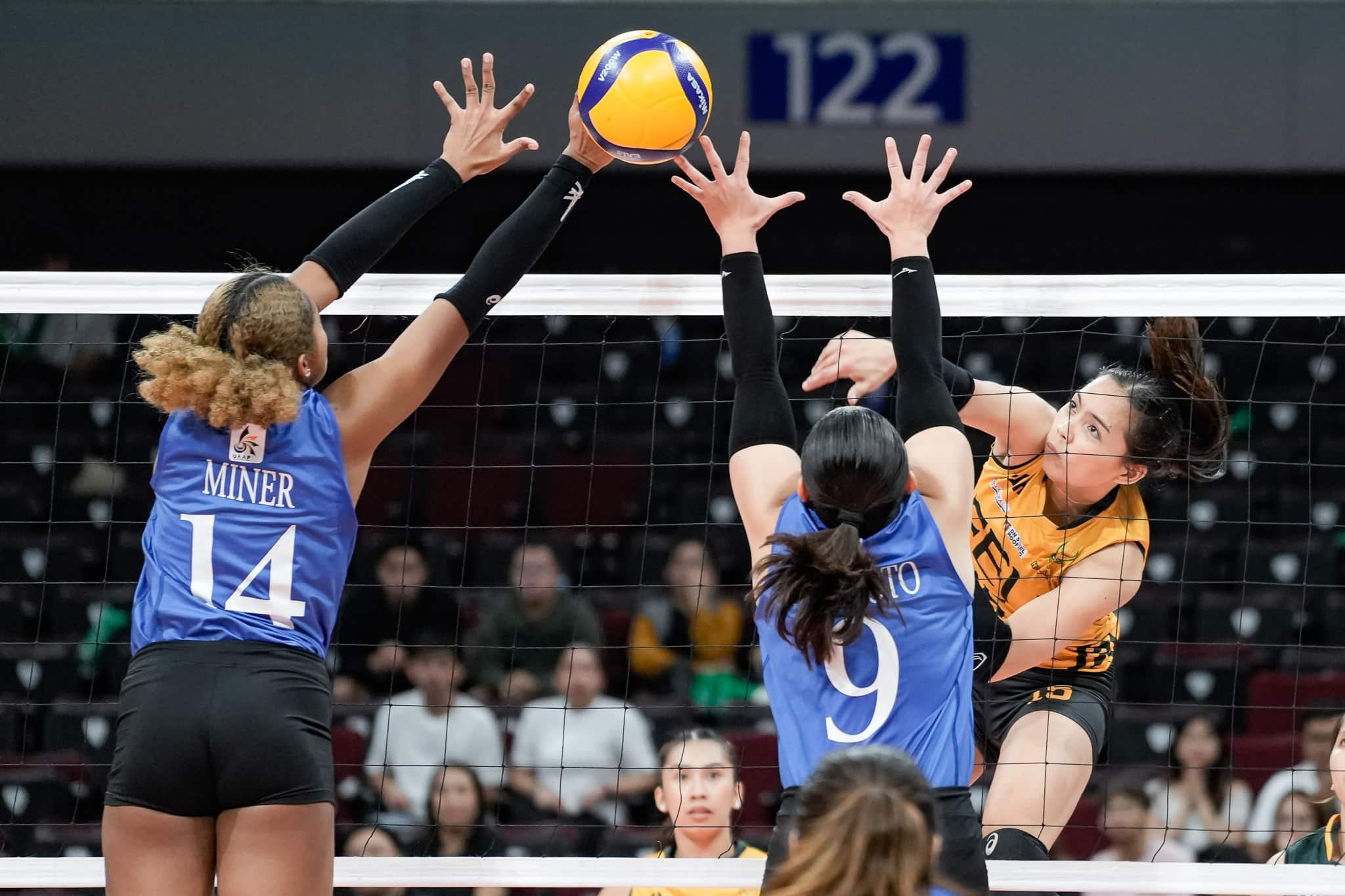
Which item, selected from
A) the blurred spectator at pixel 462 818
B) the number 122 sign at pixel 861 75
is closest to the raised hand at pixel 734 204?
the blurred spectator at pixel 462 818

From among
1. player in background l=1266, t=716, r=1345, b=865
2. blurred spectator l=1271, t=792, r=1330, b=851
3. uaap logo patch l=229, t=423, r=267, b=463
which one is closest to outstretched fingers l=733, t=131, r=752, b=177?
uaap logo patch l=229, t=423, r=267, b=463

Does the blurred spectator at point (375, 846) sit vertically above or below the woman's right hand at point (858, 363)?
below

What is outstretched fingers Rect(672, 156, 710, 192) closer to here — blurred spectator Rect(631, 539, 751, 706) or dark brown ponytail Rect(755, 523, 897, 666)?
dark brown ponytail Rect(755, 523, 897, 666)

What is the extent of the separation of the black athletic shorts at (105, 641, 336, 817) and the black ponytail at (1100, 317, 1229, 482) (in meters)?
2.62

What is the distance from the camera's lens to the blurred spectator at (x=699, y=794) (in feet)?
19.0

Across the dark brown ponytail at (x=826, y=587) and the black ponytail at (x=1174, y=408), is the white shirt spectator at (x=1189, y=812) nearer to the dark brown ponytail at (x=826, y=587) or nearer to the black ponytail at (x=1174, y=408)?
→ the black ponytail at (x=1174, y=408)

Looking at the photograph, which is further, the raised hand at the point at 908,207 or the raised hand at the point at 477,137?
the raised hand at the point at 477,137

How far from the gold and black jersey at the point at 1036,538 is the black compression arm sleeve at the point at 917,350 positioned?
1200mm

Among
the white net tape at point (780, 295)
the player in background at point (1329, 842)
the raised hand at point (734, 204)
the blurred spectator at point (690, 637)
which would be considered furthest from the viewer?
the blurred spectator at point (690, 637)

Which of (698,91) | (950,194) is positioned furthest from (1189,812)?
(698,91)

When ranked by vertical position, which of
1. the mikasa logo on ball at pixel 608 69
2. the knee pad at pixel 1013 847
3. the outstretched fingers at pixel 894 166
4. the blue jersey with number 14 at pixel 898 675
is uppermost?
the mikasa logo on ball at pixel 608 69

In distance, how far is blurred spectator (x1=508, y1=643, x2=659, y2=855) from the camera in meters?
7.81

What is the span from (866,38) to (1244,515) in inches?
150

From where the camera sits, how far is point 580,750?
313 inches
